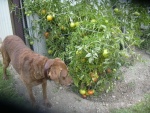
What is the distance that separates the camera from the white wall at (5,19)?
3.90 metres

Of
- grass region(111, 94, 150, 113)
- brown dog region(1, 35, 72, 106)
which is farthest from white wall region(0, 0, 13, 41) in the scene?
grass region(111, 94, 150, 113)

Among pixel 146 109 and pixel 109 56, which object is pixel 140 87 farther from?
pixel 109 56

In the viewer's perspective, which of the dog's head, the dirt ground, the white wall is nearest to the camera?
the dog's head

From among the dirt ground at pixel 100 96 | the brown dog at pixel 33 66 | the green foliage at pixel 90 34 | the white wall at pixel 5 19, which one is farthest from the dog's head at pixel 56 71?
the white wall at pixel 5 19

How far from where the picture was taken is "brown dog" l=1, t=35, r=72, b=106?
2.29 m

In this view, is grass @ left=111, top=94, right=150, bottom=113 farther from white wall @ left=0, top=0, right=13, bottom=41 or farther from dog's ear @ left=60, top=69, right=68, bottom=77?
white wall @ left=0, top=0, right=13, bottom=41

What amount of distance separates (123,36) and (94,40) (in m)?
0.36

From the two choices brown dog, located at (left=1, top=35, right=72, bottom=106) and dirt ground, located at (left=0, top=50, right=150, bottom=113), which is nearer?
brown dog, located at (left=1, top=35, right=72, bottom=106)

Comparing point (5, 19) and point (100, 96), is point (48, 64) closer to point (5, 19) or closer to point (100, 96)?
point (100, 96)

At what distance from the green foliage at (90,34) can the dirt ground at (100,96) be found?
0.57ft

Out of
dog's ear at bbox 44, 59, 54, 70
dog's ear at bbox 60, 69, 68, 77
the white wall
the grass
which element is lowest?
the grass

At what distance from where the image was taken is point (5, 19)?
404 cm

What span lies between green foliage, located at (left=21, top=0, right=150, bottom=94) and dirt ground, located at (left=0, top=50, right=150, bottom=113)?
174mm

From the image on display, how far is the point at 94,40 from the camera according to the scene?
2.57 metres
